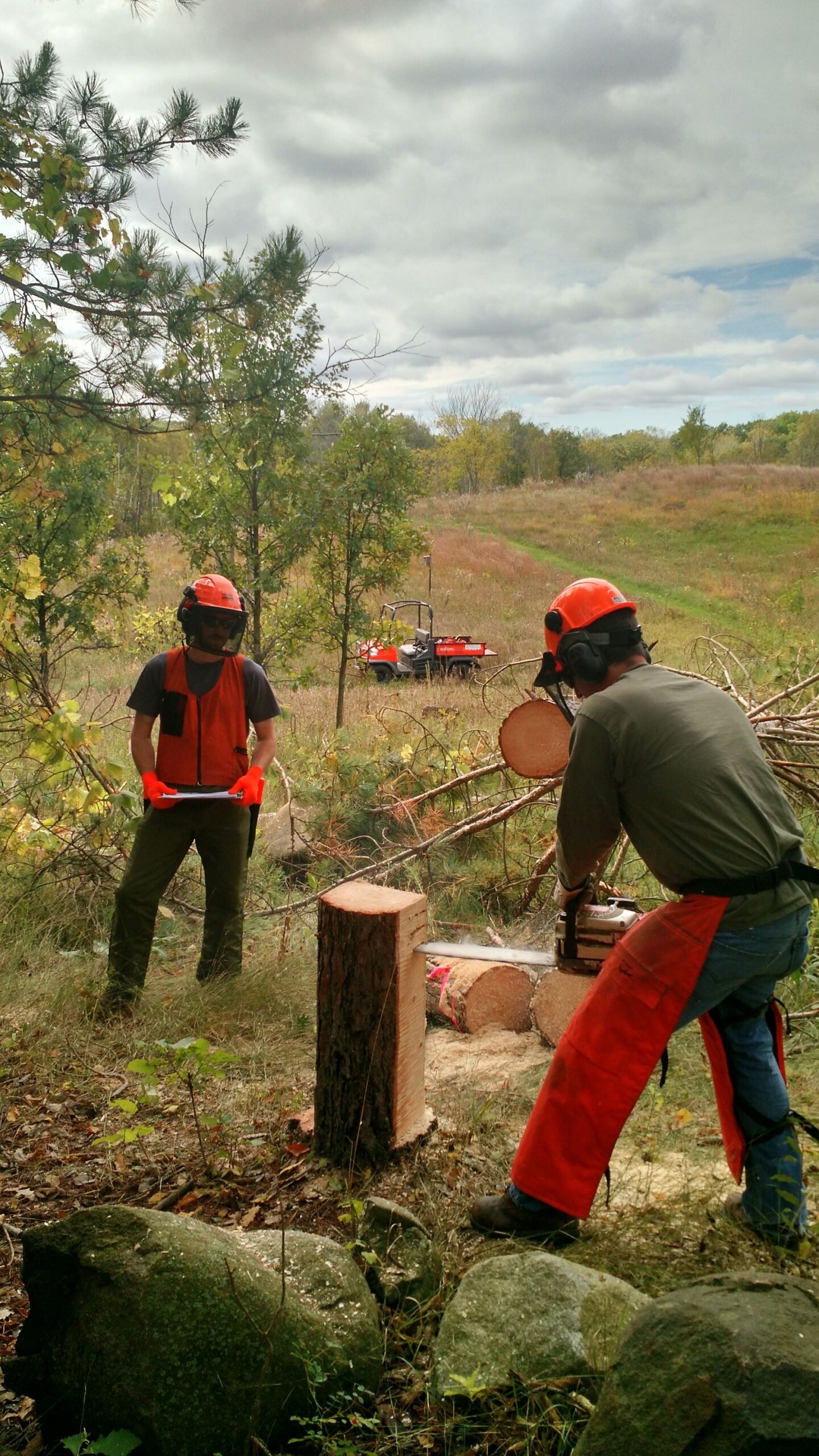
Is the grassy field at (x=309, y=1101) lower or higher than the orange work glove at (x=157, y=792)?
lower

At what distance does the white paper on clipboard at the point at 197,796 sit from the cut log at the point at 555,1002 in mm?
1652

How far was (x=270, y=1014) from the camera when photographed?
4430 mm

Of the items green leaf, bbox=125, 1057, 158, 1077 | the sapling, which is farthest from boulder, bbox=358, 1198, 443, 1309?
green leaf, bbox=125, 1057, 158, 1077

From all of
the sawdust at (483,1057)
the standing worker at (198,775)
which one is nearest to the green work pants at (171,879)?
the standing worker at (198,775)

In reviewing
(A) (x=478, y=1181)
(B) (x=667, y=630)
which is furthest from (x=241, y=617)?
(B) (x=667, y=630)

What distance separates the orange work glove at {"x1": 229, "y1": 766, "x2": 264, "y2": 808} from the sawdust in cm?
138

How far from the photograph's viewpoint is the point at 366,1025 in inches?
119

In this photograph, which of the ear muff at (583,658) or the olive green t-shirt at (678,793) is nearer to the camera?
the olive green t-shirt at (678,793)

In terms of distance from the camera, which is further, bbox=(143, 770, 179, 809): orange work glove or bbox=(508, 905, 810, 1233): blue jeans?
bbox=(143, 770, 179, 809): orange work glove

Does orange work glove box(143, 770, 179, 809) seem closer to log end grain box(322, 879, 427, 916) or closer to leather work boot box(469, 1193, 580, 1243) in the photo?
log end grain box(322, 879, 427, 916)

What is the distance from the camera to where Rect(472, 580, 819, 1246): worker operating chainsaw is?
2.66 m

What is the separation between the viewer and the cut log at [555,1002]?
4.29 meters

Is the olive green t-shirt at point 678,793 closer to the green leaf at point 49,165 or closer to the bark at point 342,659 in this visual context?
the green leaf at point 49,165

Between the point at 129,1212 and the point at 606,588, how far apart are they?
215cm
